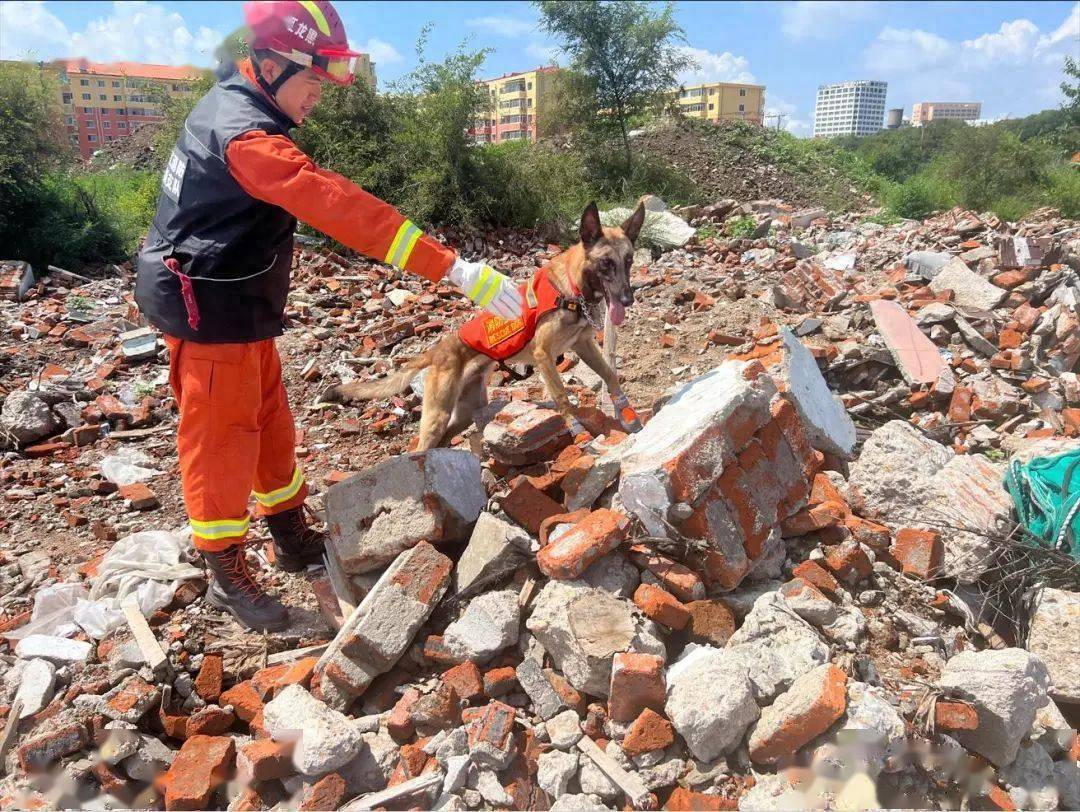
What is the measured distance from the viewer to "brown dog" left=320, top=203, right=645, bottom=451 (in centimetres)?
456

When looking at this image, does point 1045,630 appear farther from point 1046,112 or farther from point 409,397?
point 1046,112

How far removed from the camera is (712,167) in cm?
2177

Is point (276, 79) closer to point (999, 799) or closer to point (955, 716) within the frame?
point (955, 716)

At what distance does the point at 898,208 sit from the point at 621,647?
15.6 metres

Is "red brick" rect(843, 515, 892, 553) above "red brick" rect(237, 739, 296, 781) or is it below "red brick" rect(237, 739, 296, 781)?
above

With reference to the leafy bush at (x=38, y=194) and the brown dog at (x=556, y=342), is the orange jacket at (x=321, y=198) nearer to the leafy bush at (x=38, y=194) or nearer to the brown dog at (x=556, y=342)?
the brown dog at (x=556, y=342)

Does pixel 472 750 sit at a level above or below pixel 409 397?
below

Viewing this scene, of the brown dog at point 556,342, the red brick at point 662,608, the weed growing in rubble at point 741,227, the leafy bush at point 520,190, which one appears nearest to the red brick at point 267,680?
the red brick at point 662,608

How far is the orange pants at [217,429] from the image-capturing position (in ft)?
9.73

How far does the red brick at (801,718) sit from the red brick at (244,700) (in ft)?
6.73

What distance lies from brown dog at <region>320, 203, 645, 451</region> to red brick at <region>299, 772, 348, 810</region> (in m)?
2.38

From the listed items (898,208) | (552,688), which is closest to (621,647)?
(552,688)

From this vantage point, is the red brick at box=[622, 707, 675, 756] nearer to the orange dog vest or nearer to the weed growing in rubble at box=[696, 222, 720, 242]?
the orange dog vest

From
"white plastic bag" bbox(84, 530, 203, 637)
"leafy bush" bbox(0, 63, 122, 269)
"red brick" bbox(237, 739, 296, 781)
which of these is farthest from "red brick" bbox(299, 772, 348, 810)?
"leafy bush" bbox(0, 63, 122, 269)
